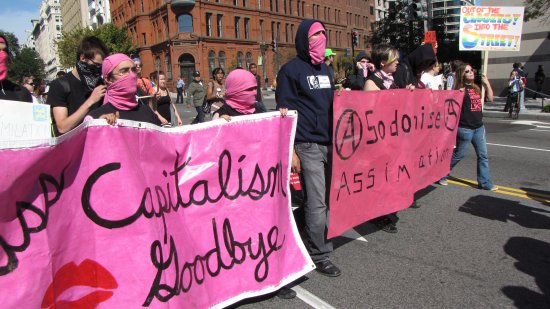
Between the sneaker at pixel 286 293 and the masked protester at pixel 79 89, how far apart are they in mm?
1995

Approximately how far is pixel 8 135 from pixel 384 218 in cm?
358

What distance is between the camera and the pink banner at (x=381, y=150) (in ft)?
12.3

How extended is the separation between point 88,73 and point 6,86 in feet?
2.37

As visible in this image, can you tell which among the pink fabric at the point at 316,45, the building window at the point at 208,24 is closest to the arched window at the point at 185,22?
the building window at the point at 208,24

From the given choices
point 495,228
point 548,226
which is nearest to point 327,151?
point 495,228

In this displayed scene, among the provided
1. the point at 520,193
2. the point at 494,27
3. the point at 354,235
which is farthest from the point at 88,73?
the point at 494,27

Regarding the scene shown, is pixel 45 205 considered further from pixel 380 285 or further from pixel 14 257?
pixel 380 285

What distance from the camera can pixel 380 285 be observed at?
3.40m

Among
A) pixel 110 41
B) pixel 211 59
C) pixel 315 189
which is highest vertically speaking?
pixel 110 41

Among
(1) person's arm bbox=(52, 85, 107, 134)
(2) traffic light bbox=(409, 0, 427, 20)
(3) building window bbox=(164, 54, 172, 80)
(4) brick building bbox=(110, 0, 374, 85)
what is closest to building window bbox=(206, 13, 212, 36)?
(4) brick building bbox=(110, 0, 374, 85)

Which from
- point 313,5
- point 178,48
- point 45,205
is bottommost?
point 45,205

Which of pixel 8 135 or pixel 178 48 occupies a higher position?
pixel 178 48

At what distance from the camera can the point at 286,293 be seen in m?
3.28

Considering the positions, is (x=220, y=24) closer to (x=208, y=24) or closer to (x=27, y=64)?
(x=208, y=24)
